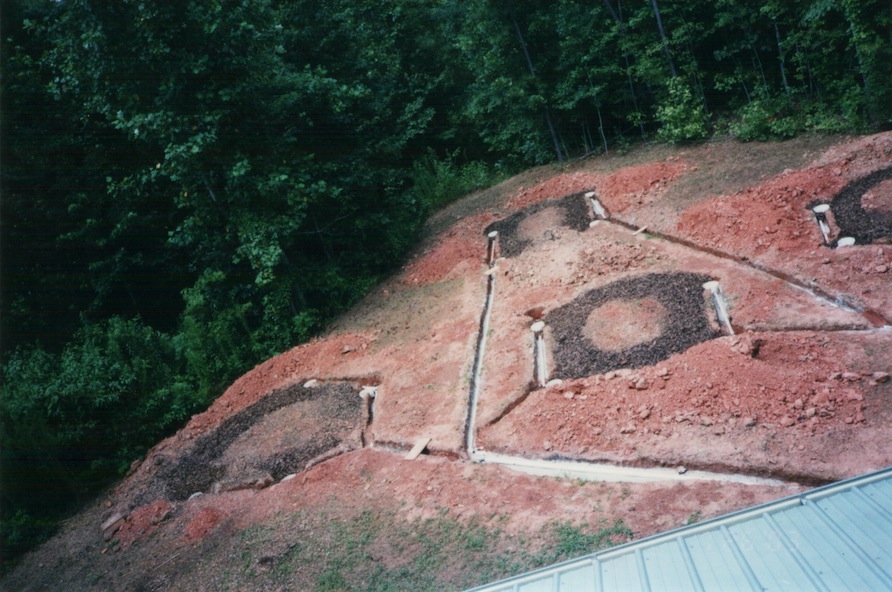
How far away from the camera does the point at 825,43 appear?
30.5 ft

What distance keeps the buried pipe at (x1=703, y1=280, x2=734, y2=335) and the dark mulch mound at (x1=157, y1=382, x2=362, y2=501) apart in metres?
3.99

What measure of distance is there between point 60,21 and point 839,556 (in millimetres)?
9256

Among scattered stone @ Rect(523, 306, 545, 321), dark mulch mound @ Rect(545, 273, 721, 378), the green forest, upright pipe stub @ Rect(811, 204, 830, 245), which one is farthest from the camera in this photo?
the green forest

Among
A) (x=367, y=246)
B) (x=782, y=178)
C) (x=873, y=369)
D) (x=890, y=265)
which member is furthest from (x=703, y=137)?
(x=873, y=369)

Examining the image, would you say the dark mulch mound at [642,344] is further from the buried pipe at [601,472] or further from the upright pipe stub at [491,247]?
the upright pipe stub at [491,247]

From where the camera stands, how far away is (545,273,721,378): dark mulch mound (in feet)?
18.5

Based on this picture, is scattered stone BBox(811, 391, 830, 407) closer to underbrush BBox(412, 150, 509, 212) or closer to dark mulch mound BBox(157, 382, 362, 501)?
dark mulch mound BBox(157, 382, 362, 501)

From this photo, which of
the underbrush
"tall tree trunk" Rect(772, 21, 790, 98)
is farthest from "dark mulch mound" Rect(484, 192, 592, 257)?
"tall tree trunk" Rect(772, 21, 790, 98)

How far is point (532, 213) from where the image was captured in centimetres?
1051

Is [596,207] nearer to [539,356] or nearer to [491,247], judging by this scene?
[491,247]

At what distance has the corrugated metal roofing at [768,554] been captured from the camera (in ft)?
7.21

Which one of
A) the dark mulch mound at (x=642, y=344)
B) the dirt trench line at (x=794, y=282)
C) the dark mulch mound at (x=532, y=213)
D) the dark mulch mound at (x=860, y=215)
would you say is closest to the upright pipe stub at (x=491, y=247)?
the dark mulch mound at (x=532, y=213)

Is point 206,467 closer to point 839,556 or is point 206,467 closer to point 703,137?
point 839,556

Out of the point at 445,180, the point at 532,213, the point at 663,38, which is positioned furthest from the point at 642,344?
the point at 445,180
